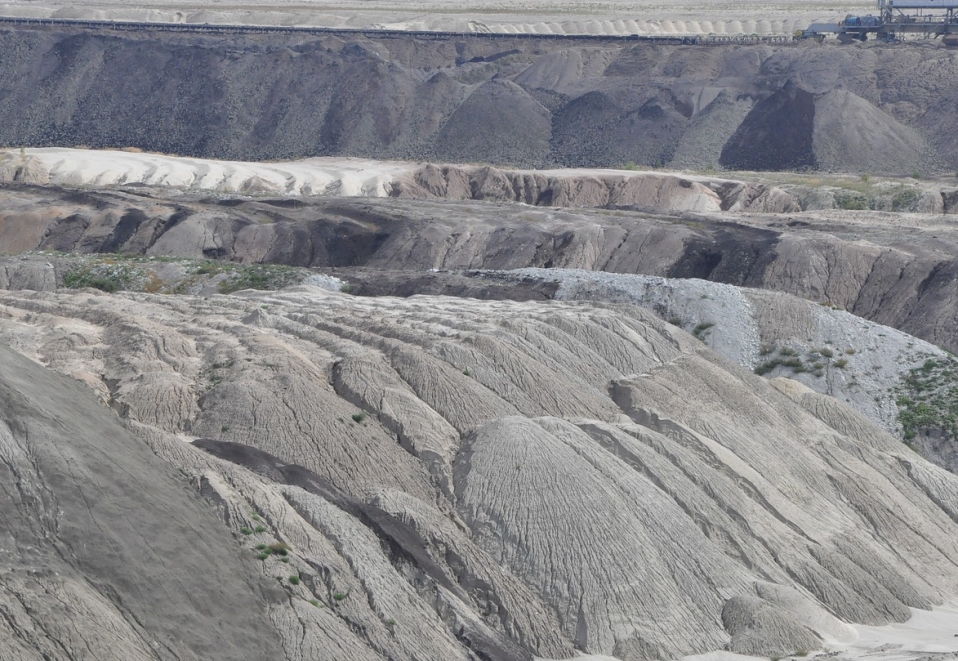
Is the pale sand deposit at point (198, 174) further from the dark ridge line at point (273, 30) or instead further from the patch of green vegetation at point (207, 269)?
the dark ridge line at point (273, 30)

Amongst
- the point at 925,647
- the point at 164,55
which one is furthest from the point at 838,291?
the point at 164,55

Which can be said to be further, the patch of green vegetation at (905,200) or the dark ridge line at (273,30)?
the dark ridge line at (273,30)

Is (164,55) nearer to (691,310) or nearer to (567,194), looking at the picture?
(567,194)

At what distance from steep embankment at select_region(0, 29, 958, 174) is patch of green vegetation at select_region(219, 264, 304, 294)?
48.4 meters

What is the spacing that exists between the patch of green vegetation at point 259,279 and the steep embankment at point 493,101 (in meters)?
48.4

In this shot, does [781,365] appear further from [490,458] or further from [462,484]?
[462,484]

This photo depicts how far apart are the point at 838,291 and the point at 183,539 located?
40649mm

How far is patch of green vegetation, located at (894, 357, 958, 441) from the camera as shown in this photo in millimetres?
36875

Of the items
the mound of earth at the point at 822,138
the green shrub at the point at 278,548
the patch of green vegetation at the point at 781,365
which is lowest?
the green shrub at the point at 278,548

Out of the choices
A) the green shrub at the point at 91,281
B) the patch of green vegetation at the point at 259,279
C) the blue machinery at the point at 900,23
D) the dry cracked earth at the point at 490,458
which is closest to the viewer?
the dry cracked earth at the point at 490,458

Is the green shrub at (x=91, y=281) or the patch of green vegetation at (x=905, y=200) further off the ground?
the patch of green vegetation at (x=905, y=200)

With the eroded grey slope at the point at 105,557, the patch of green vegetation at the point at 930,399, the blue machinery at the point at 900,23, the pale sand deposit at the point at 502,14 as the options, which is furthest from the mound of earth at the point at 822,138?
the eroded grey slope at the point at 105,557

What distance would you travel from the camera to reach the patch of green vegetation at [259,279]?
1860 inches

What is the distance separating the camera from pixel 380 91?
342ft
